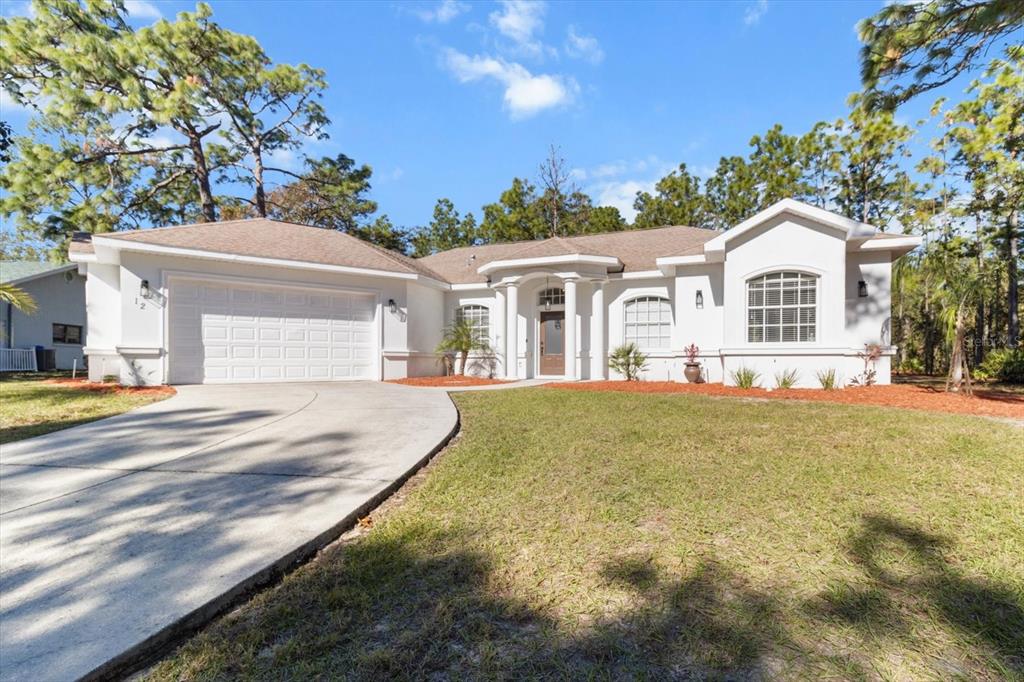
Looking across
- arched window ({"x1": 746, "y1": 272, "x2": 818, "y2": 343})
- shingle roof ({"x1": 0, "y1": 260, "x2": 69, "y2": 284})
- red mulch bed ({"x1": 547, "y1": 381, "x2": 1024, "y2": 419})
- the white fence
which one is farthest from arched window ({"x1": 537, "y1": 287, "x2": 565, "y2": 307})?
the white fence

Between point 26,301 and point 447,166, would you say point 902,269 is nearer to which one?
point 447,166

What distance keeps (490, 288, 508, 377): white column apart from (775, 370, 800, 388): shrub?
7584 millimetres

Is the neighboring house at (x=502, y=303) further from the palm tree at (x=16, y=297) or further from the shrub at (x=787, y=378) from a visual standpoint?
the palm tree at (x=16, y=297)

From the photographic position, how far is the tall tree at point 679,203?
1008 inches

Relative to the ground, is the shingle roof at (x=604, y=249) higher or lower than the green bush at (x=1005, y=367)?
higher

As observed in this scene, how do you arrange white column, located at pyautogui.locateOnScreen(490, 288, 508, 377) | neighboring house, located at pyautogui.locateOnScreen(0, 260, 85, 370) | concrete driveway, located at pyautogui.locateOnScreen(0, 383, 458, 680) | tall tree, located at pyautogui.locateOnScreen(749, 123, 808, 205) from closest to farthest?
1. concrete driveway, located at pyautogui.locateOnScreen(0, 383, 458, 680)
2. white column, located at pyautogui.locateOnScreen(490, 288, 508, 377)
3. neighboring house, located at pyautogui.locateOnScreen(0, 260, 85, 370)
4. tall tree, located at pyautogui.locateOnScreen(749, 123, 808, 205)

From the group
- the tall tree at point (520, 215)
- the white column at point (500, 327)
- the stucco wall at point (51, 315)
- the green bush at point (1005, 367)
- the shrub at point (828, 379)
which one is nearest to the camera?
the shrub at point (828, 379)

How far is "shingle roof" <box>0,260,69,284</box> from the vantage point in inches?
701

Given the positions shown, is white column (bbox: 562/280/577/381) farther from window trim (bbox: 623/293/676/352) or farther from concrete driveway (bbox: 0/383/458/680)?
concrete driveway (bbox: 0/383/458/680)

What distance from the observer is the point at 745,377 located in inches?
422

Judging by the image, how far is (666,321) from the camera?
13023mm

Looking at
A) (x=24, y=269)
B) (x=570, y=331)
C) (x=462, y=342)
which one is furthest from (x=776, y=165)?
(x=24, y=269)

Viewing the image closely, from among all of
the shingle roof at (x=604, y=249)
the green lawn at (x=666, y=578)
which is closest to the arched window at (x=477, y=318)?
the shingle roof at (x=604, y=249)

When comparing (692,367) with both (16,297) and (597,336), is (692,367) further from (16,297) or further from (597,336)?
(16,297)
